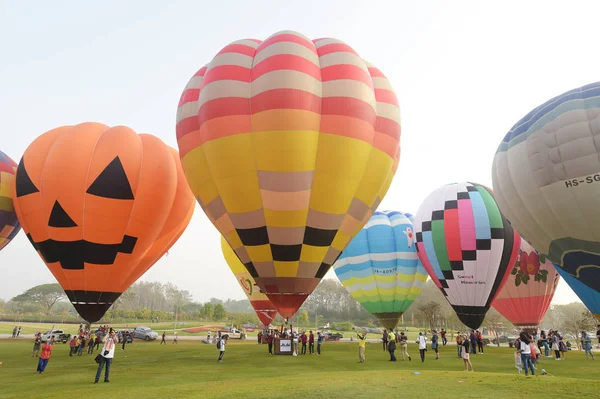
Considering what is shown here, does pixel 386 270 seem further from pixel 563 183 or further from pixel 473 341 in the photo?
pixel 563 183

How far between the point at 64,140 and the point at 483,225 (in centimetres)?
2068

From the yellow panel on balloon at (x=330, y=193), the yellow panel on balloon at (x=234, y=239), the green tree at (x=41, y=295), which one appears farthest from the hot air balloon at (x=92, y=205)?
the green tree at (x=41, y=295)

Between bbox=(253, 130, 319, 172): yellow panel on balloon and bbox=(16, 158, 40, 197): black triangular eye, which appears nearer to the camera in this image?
bbox=(253, 130, 319, 172): yellow panel on balloon

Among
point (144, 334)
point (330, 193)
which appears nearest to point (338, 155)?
point (330, 193)

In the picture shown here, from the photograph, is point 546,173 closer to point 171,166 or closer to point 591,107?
point 591,107

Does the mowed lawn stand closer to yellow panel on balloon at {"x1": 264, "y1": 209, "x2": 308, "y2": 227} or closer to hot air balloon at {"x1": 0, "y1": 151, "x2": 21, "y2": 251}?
yellow panel on balloon at {"x1": 264, "y1": 209, "x2": 308, "y2": 227}

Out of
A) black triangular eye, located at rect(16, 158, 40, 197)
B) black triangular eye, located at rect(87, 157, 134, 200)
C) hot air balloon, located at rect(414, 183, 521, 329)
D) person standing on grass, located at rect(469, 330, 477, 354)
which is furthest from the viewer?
person standing on grass, located at rect(469, 330, 477, 354)

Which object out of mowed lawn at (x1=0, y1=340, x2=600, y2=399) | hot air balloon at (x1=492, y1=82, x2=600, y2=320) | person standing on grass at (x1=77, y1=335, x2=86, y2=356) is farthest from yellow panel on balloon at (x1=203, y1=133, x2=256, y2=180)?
person standing on grass at (x1=77, y1=335, x2=86, y2=356)

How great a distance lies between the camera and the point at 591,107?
40.0 ft

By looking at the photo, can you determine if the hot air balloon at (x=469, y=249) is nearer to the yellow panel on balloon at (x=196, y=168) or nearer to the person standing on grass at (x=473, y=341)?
the person standing on grass at (x=473, y=341)

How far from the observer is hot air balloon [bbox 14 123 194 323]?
1538 centimetres

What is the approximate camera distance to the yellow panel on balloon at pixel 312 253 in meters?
12.8

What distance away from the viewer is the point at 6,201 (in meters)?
19.1

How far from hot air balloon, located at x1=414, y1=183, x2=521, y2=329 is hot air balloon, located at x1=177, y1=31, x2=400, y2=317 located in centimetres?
958
